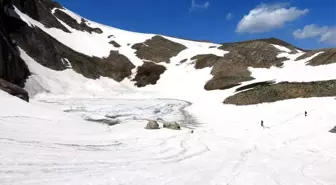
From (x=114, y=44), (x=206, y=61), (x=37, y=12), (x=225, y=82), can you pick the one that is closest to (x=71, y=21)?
(x=114, y=44)

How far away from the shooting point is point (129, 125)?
74.1ft

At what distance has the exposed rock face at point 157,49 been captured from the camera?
298ft

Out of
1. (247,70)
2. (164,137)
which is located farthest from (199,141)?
(247,70)

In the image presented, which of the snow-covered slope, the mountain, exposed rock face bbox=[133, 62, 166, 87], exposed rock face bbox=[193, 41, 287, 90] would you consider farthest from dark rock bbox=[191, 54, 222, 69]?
the snow-covered slope

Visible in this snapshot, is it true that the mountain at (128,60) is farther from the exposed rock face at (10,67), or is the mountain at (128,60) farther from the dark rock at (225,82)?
the dark rock at (225,82)

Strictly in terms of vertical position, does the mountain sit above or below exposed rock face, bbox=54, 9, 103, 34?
below

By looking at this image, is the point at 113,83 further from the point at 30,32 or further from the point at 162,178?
the point at 162,178

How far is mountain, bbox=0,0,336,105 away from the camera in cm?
4316

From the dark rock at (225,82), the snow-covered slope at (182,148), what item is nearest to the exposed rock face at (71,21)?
the dark rock at (225,82)

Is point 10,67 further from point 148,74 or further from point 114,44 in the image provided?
point 114,44

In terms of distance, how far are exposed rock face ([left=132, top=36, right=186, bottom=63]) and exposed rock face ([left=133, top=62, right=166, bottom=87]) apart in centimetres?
651

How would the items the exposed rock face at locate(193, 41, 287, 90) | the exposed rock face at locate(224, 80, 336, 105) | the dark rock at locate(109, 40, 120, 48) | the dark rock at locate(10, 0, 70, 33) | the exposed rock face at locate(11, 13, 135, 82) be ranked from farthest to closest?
the dark rock at locate(109, 40, 120, 48)
the dark rock at locate(10, 0, 70, 33)
the exposed rock face at locate(11, 13, 135, 82)
the exposed rock face at locate(193, 41, 287, 90)
the exposed rock face at locate(224, 80, 336, 105)

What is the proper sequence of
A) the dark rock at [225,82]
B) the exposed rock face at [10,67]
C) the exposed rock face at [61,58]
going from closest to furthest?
1. the exposed rock face at [10,67]
2. the dark rock at [225,82]
3. the exposed rock face at [61,58]

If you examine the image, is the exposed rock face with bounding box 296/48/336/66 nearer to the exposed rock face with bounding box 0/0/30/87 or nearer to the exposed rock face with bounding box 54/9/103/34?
the exposed rock face with bounding box 0/0/30/87
